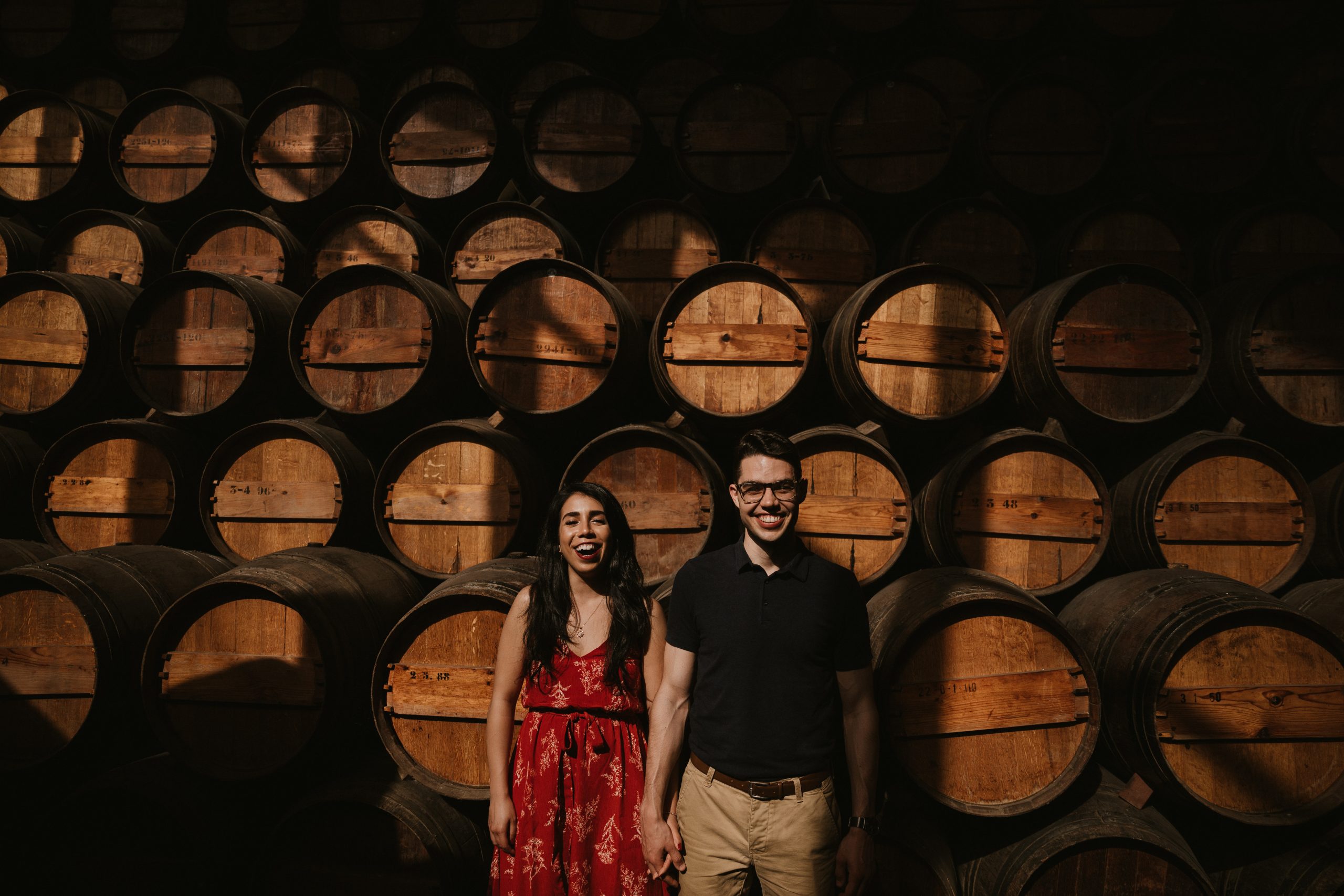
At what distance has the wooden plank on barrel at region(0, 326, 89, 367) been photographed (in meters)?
4.00

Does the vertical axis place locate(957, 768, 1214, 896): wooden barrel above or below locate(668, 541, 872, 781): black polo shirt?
below

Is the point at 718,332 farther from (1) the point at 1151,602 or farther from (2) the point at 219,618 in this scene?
(2) the point at 219,618

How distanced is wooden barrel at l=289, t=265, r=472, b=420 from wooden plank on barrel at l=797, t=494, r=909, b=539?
86.2 inches

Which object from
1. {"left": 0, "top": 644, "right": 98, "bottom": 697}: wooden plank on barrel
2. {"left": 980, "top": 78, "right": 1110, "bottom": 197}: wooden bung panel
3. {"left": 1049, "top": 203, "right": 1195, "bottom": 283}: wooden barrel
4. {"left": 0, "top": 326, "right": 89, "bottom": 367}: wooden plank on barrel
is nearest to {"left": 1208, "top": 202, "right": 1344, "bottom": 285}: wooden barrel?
{"left": 1049, "top": 203, "right": 1195, "bottom": 283}: wooden barrel

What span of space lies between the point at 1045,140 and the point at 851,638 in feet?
12.5

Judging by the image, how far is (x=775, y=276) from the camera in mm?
3426

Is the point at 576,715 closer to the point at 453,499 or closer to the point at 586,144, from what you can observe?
the point at 453,499

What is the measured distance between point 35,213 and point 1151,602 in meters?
7.82

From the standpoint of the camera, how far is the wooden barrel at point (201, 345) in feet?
12.5

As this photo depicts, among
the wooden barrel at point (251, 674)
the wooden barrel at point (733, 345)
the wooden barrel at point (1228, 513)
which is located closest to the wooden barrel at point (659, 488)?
the wooden barrel at point (733, 345)

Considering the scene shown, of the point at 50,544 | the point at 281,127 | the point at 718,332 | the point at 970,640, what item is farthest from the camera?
the point at 281,127

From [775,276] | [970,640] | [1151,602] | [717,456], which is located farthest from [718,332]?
[1151,602]

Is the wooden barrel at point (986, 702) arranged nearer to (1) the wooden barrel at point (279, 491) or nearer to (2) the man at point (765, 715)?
(2) the man at point (765, 715)

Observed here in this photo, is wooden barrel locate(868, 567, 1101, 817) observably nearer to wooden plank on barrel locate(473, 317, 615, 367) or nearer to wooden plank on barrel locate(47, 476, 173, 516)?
wooden plank on barrel locate(473, 317, 615, 367)
